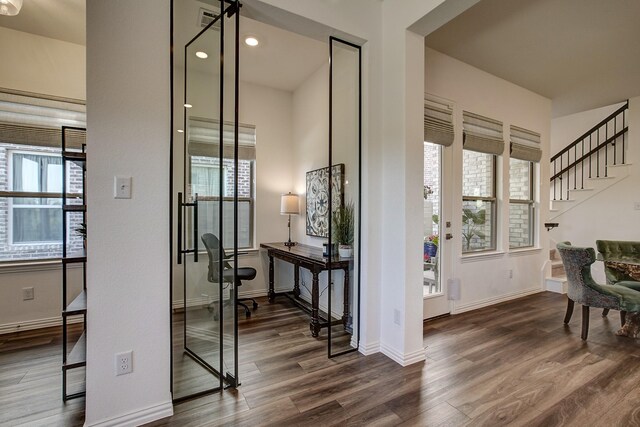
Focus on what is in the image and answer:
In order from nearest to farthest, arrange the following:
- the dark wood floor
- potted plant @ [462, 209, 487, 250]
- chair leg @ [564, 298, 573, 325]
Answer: the dark wood floor < chair leg @ [564, 298, 573, 325] < potted plant @ [462, 209, 487, 250]

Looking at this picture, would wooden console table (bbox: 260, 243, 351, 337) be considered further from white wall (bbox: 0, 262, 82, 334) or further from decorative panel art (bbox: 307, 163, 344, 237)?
white wall (bbox: 0, 262, 82, 334)

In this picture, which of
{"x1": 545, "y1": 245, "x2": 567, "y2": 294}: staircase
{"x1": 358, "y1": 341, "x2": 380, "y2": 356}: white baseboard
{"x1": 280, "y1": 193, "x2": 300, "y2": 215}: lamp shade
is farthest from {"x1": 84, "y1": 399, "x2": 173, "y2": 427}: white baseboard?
{"x1": 545, "y1": 245, "x2": 567, "y2": 294}: staircase

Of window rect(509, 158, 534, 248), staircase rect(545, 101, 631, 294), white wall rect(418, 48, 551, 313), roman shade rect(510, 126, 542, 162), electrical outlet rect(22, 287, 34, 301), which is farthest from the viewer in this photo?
staircase rect(545, 101, 631, 294)

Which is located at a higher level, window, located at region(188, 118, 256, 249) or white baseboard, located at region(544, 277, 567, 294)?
window, located at region(188, 118, 256, 249)

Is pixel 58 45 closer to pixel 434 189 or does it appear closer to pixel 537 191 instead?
pixel 434 189

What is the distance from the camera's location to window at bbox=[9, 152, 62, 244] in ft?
10.2

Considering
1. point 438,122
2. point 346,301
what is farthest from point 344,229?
point 438,122

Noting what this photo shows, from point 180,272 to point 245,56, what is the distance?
2.69m

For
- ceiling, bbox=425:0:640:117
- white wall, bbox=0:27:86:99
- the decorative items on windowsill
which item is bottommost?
the decorative items on windowsill

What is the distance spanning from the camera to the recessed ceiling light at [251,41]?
10.4 ft

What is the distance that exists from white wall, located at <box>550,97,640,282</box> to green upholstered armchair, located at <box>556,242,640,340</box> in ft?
8.57

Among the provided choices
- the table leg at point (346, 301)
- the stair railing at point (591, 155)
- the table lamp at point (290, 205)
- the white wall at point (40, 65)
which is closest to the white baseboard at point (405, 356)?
the table leg at point (346, 301)

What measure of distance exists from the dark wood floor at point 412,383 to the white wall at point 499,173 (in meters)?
0.83

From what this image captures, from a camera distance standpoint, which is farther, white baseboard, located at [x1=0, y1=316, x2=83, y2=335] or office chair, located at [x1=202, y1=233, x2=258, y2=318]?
white baseboard, located at [x1=0, y1=316, x2=83, y2=335]
